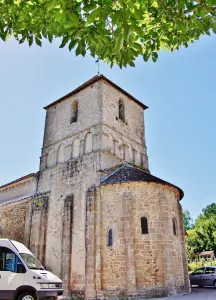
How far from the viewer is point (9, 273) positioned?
28.2ft

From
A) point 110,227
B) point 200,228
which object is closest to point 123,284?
point 110,227

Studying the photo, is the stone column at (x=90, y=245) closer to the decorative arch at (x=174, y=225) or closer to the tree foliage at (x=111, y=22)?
the decorative arch at (x=174, y=225)

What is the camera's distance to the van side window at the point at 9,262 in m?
8.70

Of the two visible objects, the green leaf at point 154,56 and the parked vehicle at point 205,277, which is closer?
the green leaf at point 154,56

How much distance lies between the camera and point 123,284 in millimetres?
11930

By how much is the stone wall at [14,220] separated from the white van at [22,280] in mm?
7826

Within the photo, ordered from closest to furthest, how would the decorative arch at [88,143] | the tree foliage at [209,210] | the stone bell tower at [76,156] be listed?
the stone bell tower at [76,156], the decorative arch at [88,143], the tree foliage at [209,210]

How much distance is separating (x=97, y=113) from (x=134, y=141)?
3544mm

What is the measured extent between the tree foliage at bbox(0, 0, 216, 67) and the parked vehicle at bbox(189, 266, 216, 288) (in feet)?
Answer: 50.6

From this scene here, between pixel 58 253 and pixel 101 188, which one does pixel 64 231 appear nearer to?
pixel 58 253

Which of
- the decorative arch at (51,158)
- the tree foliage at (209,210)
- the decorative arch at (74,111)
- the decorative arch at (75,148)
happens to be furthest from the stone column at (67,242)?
the tree foliage at (209,210)

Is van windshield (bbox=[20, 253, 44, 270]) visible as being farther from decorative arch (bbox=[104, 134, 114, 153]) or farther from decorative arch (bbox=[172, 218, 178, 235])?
decorative arch (bbox=[104, 134, 114, 153])

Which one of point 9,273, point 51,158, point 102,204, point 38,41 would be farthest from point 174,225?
point 38,41

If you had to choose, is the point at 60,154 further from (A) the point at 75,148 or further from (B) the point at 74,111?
(B) the point at 74,111
